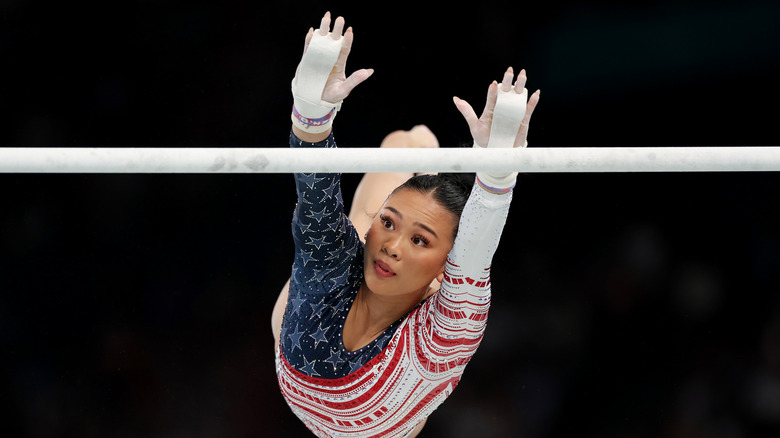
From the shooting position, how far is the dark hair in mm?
1980

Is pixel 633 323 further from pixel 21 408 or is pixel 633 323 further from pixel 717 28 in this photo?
pixel 21 408

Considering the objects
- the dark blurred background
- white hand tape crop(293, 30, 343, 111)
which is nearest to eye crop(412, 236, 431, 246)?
white hand tape crop(293, 30, 343, 111)

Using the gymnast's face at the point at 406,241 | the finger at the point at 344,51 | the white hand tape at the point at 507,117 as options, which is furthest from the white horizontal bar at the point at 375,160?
the gymnast's face at the point at 406,241

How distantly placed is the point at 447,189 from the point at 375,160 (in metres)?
0.51

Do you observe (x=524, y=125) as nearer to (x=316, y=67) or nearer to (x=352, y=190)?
(x=316, y=67)

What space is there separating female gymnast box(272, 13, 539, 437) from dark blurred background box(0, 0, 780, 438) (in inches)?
48.9

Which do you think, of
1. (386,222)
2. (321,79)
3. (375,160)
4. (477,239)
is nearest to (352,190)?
(386,222)

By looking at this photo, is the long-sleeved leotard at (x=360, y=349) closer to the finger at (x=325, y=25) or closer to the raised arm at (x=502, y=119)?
the raised arm at (x=502, y=119)

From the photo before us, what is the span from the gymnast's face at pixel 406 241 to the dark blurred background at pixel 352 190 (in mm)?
1451

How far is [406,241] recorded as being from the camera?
1.96 meters

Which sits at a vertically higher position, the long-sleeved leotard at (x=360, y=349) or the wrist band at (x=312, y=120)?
the wrist band at (x=312, y=120)

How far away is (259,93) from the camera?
131 inches

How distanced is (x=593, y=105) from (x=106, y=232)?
1986 mm

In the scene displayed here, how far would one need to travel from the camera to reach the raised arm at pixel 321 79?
1.62 meters
